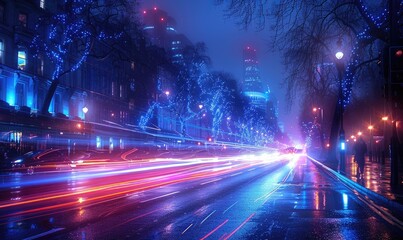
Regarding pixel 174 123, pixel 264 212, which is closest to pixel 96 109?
pixel 174 123

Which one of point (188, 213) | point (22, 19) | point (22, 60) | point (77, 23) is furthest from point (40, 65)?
point (188, 213)

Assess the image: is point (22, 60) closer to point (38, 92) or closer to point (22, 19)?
point (22, 19)

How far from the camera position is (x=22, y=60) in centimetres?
4388

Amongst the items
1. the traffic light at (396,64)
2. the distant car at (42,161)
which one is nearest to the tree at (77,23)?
the distant car at (42,161)

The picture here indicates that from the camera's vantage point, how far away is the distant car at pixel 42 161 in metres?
29.0

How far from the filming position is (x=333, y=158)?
167ft

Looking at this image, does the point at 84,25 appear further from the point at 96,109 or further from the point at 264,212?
the point at 264,212

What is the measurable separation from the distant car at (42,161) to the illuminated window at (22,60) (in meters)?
15.4

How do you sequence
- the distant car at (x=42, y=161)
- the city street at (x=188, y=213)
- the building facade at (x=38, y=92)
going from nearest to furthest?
the city street at (x=188, y=213) < the distant car at (x=42, y=161) < the building facade at (x=38, y=92)

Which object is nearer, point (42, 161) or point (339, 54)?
point (42, 161)

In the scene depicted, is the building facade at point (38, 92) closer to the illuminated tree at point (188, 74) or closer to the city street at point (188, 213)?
the illuminated tree at point (188, 74)

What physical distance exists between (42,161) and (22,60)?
1750 centimetres

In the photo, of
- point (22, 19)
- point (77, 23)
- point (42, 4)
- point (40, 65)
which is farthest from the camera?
point (42, 4)

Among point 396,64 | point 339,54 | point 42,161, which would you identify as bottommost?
point 42,161
